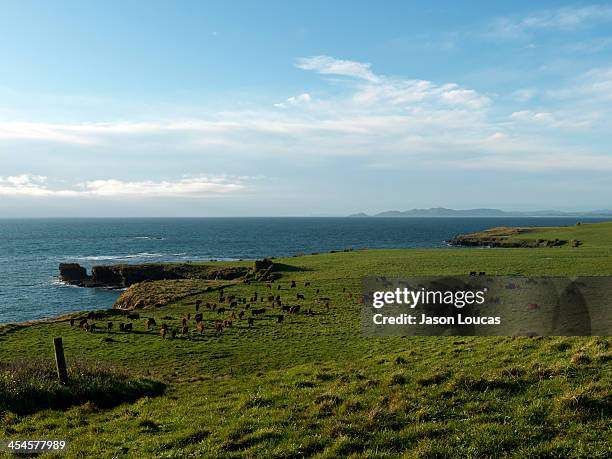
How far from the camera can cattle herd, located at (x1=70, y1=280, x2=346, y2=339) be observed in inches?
1449

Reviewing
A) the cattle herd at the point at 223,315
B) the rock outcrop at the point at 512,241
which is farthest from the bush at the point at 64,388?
the rock outcrop at the point at 512,241

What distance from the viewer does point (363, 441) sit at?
36.1 ft

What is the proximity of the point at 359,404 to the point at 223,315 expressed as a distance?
1188 inches

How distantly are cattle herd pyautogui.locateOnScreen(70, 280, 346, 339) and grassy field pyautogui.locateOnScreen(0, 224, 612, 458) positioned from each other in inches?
267

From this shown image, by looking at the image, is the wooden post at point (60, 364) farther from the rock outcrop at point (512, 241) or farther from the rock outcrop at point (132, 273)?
the rock outcrop at point (512, 241)

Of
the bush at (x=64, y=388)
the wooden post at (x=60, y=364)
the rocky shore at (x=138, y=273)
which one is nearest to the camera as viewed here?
the bush at (x=64, y=388)

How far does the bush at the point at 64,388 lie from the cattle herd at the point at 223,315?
1419 cm

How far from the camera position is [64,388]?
59.1 ft

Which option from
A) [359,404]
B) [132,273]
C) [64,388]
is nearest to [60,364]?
[64,388]

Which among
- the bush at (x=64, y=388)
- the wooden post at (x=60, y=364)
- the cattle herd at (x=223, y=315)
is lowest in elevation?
the cattle herd at (x=223, y=315)

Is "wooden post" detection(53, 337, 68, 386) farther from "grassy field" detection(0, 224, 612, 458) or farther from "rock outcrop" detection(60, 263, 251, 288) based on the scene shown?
"rock outcrop" detection(60, 263, 251, 288)

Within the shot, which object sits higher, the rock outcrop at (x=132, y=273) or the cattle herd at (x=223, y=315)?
the cattle herd at (x=223, y=315)

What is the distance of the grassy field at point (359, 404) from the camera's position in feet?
35.4

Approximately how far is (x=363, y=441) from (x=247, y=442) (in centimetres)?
312
